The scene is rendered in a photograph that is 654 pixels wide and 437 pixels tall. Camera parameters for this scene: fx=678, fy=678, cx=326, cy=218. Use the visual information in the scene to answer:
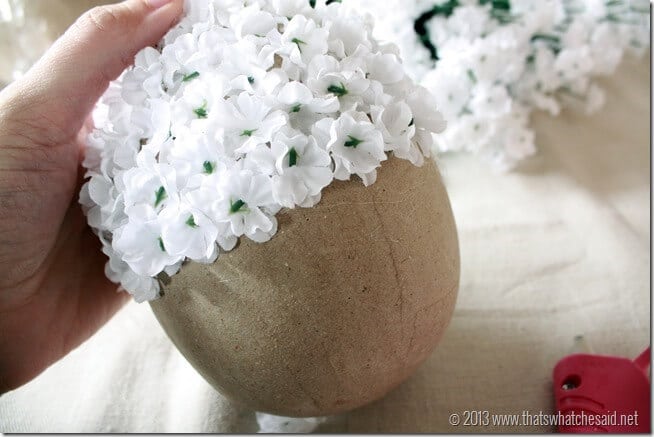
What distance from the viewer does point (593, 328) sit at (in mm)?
792

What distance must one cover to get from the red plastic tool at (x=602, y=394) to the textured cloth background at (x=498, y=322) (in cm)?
3

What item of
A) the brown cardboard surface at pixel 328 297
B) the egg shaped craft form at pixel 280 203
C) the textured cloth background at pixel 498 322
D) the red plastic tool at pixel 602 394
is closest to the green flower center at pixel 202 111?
the egg shaped craft form at pixel 280 203

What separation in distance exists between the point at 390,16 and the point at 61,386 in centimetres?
60

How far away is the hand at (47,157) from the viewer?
2.05 ft

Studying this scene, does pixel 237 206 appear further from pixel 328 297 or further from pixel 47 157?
pixel 47 157

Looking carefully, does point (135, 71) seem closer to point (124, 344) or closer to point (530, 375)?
point (124, 344)

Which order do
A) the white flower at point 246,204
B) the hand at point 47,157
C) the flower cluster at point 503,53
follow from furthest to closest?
1. the flower cluster at point 503,53
2. the hand at point 47,157
3. the white flower at point 246,204

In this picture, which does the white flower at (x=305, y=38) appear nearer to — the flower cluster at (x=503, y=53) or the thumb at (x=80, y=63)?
the thumb at (x=80, y=63)

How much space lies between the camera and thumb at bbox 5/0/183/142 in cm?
63

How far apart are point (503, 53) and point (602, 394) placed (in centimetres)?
45

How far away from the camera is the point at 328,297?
54 cm

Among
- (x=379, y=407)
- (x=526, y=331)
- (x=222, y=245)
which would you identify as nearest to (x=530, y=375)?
(x=526, y=331)

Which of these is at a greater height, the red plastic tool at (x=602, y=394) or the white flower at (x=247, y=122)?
the white flower at (x=247, y=122)

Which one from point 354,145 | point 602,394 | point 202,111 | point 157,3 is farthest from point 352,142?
point 602,394
